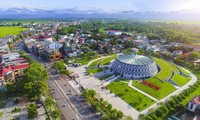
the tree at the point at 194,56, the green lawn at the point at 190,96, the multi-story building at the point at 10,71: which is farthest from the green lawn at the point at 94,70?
the tree at the point at 194,56

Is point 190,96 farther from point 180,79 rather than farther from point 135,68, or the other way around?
point 135,68

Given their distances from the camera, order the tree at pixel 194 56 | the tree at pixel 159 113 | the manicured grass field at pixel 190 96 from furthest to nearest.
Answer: the tree at pixel 194 56 < the manicured grass field at pixel 190 96 < the tree at pixel 159 113

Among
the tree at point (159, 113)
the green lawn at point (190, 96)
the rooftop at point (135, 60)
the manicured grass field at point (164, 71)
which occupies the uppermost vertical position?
the rooftop at point (135, 60)

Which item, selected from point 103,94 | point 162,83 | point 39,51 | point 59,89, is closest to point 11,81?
point 59,89

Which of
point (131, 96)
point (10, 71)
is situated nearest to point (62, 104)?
point (131, 96)

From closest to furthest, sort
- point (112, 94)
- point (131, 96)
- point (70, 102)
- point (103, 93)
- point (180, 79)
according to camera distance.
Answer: point (70, 102) < point (131, 96) < point (112, 94) < point (103, 93) < point (180, 79)

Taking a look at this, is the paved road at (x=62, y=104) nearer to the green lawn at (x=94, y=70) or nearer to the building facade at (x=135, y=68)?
the green lawn at (x=94, y=70)
